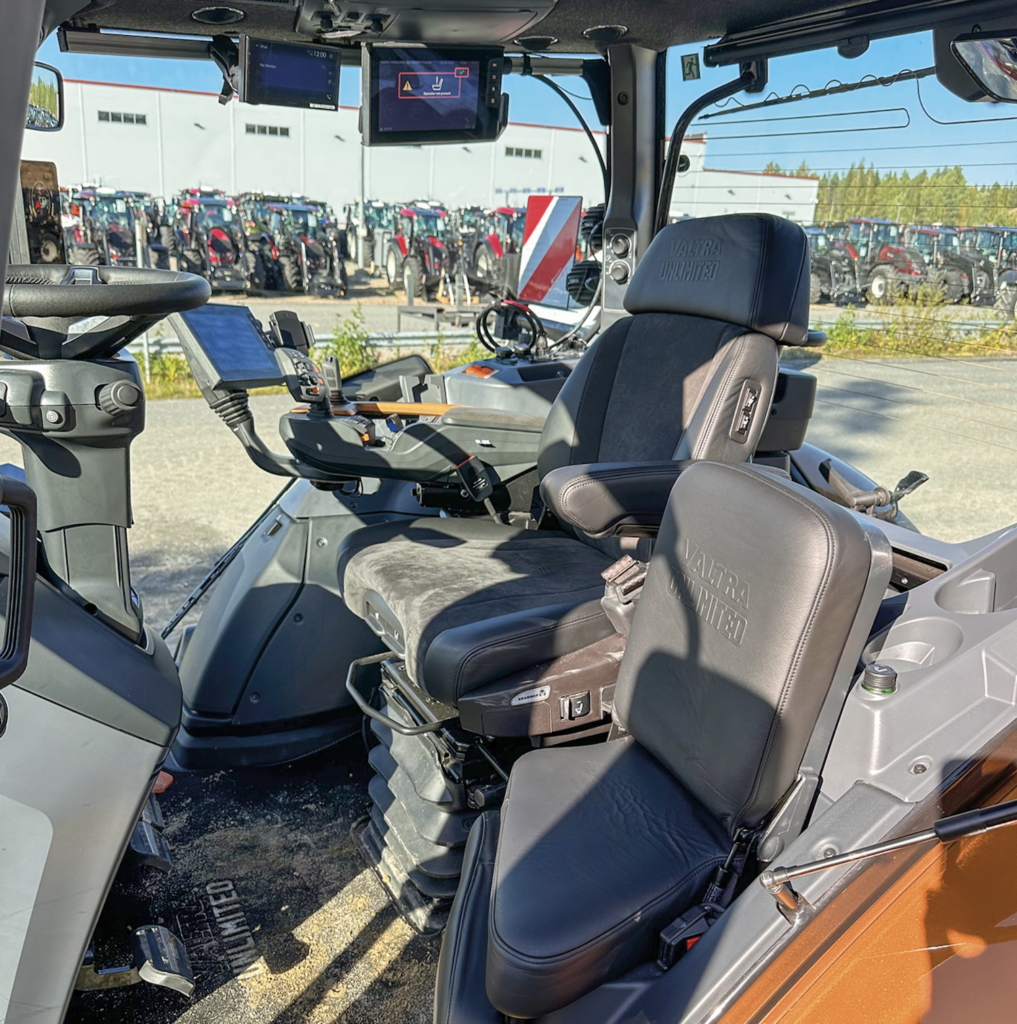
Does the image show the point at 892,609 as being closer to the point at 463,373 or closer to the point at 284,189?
the point at 463,373

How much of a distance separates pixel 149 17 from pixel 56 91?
1.49 ft

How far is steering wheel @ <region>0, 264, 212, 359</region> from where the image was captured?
118 centimetres

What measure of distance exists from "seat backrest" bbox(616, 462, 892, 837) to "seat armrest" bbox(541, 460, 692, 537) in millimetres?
407

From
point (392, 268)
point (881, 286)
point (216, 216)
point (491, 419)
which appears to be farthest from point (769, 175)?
point (392, 268)

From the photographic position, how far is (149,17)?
2336 mm

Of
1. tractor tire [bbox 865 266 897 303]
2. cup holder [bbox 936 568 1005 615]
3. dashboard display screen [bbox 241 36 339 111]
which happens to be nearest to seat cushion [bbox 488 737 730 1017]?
cup holder [bbox 936 568 1005 615]

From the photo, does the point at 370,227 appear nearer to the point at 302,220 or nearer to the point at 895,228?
the point at 302,220

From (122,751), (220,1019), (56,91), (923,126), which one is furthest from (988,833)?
(56,91)

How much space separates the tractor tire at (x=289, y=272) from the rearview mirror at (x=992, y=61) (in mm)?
12843

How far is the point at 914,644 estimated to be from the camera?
1.37 metres

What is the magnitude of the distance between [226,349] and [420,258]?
42.8ft

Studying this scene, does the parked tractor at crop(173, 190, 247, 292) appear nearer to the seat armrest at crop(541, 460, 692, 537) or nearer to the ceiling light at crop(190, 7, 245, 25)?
the ceiling light at crop(190, 7, 245, 25)

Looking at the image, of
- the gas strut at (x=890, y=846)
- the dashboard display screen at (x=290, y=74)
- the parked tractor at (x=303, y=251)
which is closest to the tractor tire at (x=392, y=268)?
the parked tractor at (x=303, y=251)

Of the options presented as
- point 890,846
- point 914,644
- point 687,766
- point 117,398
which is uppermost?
point 117,398
